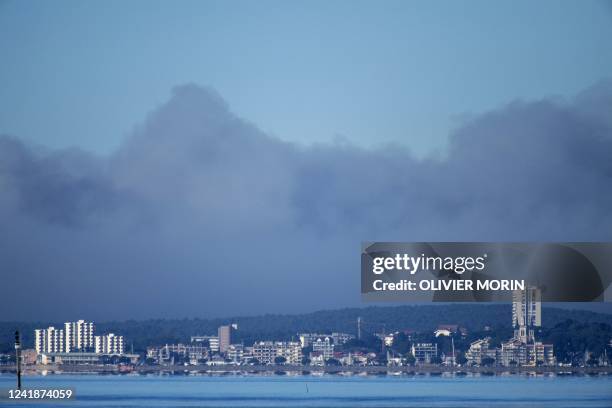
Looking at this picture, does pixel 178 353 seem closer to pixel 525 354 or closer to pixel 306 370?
pixel 306 370

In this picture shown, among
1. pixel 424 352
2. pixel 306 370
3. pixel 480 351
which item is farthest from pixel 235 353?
pixel 480 351

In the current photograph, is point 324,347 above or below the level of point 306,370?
above

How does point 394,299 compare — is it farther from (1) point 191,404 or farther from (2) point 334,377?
(2) point 334,377

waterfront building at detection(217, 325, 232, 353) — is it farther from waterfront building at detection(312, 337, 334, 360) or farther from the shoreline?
waterfront building at detection(312, 337, 334, 360)

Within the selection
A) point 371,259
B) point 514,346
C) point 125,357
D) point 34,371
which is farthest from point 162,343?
point 371,259

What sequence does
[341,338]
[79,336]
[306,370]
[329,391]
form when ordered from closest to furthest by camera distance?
[329,391], [341,338], [79,336], [306,370]

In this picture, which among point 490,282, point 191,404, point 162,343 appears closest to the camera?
point 490,282

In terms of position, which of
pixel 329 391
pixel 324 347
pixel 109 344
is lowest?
pixel 329 391
